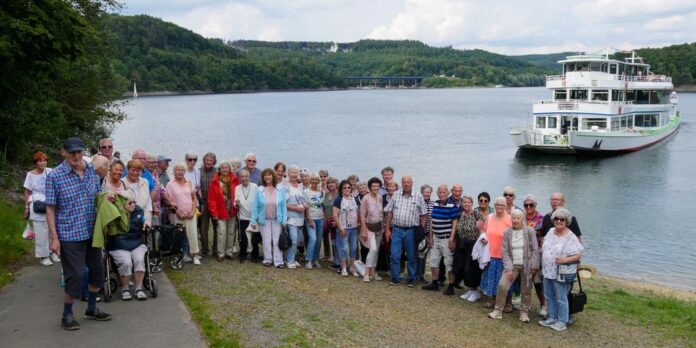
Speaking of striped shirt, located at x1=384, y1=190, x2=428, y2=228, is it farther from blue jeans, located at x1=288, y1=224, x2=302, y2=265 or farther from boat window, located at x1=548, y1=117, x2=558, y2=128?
boat window, located at x1=548, y1=117, x2=558, y2=128

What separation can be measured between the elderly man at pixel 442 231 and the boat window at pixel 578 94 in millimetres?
37558

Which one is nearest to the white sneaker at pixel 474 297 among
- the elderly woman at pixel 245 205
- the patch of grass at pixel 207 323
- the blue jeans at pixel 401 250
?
the blue jeans at pixel 401 250

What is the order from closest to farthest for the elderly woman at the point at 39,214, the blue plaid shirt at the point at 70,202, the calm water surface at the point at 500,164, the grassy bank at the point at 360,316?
the blue plaid shirt at the point at 70,202 < the grassy bank at the point at 360,316 < the elderly woman at the point at 39,214 < the calm water surface at the point at 500,164

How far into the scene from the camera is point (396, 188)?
398 inches

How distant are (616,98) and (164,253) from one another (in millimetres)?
42061

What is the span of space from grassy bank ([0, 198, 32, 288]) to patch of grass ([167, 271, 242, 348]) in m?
2.56

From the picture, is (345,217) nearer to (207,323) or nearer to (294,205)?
(294,205)

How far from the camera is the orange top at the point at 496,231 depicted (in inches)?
335

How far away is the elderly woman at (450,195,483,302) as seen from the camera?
912 cm

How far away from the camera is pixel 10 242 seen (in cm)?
1012

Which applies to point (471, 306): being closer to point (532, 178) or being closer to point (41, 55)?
point (41, 55)

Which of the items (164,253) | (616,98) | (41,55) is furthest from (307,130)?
(164,253)

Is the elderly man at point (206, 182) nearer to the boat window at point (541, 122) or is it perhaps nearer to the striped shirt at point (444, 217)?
the striped shirt at point (444, 217)

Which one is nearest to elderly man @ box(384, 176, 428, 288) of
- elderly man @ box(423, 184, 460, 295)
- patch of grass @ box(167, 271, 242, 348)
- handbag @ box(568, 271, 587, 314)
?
elderly man @ box(423, 184, 460, 295)
